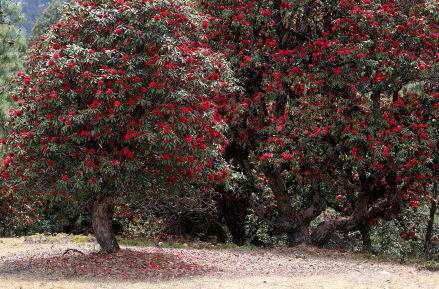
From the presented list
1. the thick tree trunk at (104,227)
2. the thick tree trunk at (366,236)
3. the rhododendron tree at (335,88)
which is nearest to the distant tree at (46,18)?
the rhododendron tree at (335,88)

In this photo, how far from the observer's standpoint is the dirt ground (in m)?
12.2

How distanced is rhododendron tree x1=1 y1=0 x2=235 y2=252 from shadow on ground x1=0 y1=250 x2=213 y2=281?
1.46 meters

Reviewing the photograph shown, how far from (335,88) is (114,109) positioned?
7.76 meters

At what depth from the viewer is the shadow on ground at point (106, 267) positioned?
12.9m

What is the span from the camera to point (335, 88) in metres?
18.0

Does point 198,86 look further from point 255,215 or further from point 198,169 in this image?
point 255,215

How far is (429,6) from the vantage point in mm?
17328

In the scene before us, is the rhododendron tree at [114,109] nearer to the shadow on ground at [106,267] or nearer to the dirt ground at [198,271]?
the shadow on ground at [106,267]

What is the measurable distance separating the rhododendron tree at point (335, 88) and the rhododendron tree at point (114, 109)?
430cm

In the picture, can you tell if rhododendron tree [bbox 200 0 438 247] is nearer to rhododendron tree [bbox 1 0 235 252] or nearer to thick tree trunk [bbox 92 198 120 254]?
rhododendron tree [bbox 1 0 235 252]

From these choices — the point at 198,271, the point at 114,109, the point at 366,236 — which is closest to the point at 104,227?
the point at 198,271

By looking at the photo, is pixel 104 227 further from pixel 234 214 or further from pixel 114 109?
pixel 234 214

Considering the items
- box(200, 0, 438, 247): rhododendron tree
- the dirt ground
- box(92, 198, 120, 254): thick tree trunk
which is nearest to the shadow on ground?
the dirt ground

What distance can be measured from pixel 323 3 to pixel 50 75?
901cm
